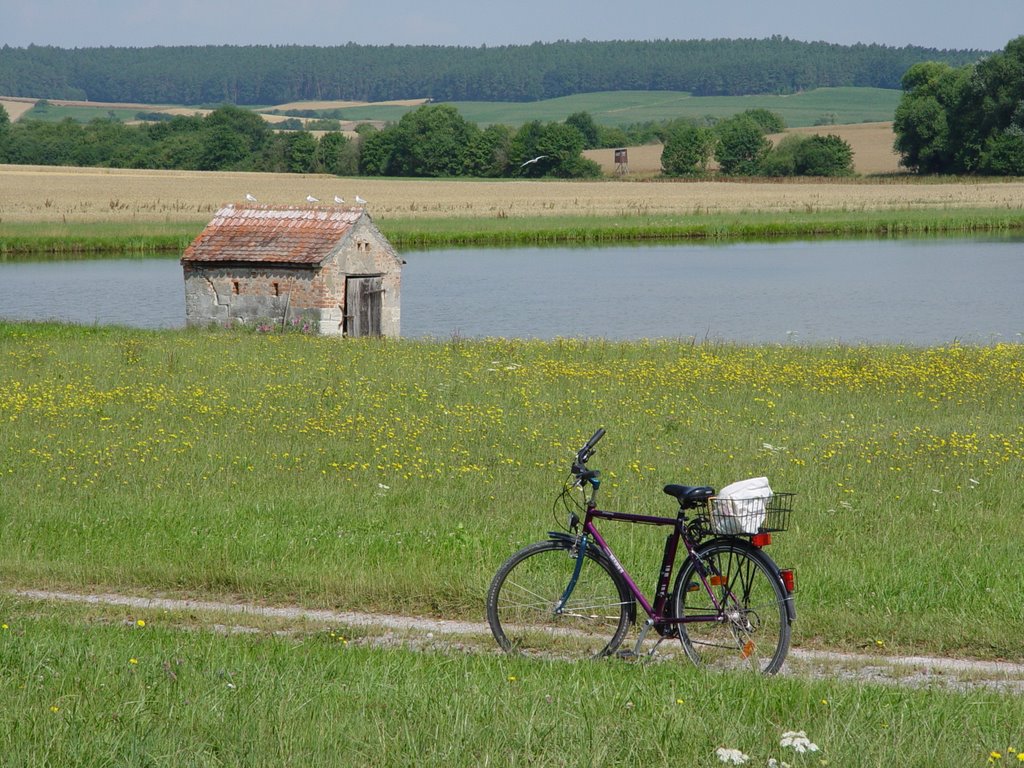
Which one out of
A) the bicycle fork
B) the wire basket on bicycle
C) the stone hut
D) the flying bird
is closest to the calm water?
the stone hut

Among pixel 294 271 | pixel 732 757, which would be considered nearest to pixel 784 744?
pixel 732 757

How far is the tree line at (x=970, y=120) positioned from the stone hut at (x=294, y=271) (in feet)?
281

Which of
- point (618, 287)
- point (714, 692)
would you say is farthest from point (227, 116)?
point (714, 692)

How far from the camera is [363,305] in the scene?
98.2ft

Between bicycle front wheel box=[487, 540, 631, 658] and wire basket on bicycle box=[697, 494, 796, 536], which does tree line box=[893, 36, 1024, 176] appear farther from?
wire basket on bicycle box=[697, 494, 796, 536]

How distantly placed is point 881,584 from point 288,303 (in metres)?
22.3

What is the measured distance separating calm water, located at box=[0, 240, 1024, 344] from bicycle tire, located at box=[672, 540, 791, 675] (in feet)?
76.4

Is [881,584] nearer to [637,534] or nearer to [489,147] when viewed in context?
[637,534]

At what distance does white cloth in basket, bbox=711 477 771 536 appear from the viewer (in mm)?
6770

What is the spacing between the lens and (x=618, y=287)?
150ft

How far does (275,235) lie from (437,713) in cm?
2513

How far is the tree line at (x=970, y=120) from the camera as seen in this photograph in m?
102

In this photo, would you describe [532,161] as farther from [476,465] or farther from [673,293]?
[476,465]

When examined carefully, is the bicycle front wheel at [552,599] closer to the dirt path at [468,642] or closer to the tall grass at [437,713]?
the dirt path at [468,642]
